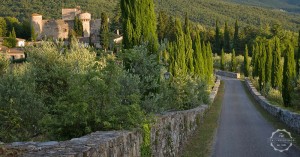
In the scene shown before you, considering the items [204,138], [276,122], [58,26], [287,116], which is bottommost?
[276,122]

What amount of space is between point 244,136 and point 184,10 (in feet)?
448

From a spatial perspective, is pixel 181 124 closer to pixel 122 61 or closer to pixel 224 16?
pixel 122 61

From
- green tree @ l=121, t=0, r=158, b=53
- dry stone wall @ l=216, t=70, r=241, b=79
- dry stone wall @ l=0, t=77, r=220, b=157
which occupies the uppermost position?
green tree @ l=121, t=0, r=158, b=53

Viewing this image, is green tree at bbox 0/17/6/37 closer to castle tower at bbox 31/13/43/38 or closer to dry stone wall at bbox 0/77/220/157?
castle tower at bbox 31/13/43/38

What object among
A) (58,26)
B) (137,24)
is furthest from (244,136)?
(58,26)

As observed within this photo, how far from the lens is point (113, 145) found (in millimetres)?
6156

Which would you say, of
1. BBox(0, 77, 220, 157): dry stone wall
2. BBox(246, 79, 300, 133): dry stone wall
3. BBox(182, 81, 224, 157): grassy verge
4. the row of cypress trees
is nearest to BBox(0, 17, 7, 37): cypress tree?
the row of cypress trees

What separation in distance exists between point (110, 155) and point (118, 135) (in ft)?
2.21

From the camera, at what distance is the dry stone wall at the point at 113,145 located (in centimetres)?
515

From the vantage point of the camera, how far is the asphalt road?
1295cm

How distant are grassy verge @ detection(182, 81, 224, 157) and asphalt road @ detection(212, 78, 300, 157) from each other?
0.27m

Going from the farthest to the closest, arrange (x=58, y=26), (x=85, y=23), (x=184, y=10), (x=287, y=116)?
(x=184, y=10)
(x=58, y=26)
(x=85, y=23)
(x=287, y=116)

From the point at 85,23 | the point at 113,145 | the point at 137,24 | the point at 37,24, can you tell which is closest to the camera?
the point at 113,145

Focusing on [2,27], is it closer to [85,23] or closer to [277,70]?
[85,23]
